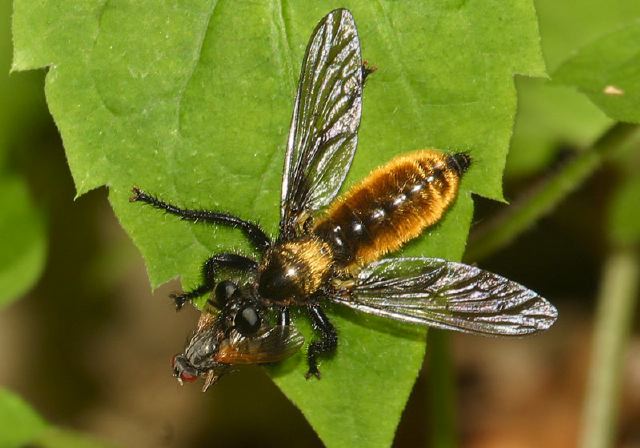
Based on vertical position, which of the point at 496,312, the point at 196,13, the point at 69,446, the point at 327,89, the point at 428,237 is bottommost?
the point at 69,446

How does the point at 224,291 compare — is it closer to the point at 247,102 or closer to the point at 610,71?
the point at 247,102

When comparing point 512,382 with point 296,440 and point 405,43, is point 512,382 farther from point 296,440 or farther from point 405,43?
point 405,43

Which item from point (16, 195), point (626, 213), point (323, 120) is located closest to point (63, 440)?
point (16, 195)

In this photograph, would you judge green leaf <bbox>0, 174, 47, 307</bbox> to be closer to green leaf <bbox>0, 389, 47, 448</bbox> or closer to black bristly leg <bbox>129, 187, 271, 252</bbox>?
green leaf <bbox>0, 389, 47, 448</bbox>

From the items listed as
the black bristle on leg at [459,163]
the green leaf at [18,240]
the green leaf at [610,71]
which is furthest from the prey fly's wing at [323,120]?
the green leaf at [18,240]

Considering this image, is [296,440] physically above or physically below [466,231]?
below

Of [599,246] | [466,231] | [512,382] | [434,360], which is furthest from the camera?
[512,382]

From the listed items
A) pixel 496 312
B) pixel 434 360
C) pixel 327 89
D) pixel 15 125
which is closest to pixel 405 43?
pixel 327 89
